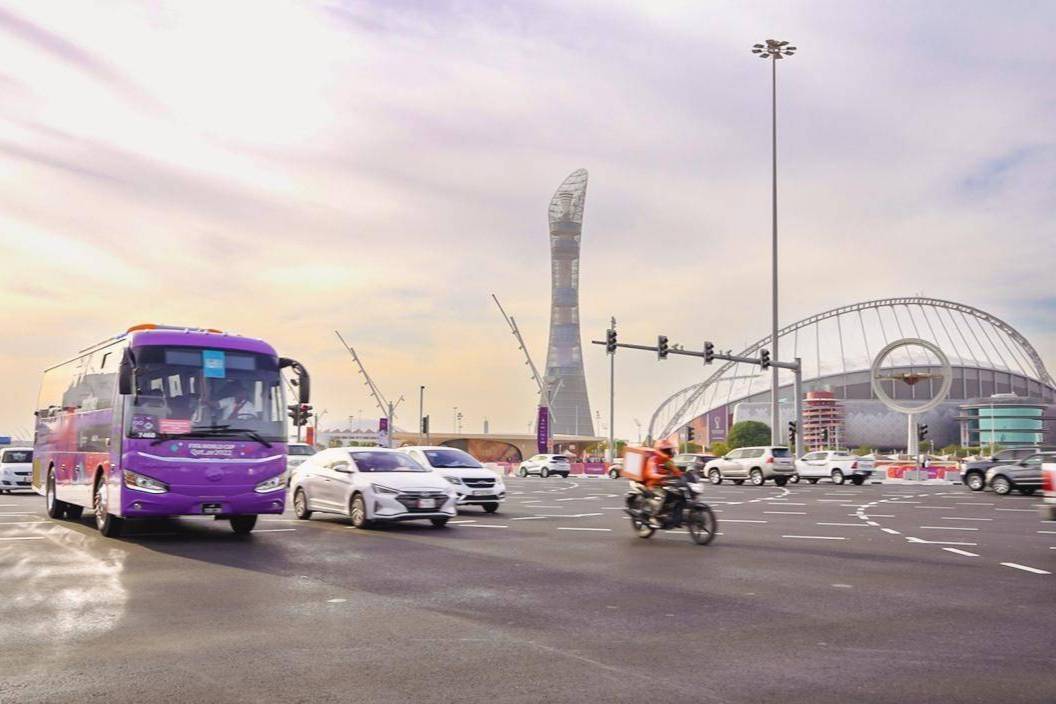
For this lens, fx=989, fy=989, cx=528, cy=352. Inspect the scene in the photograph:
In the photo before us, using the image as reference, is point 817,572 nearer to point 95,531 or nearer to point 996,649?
point 996,649

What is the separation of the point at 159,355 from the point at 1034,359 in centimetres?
14357

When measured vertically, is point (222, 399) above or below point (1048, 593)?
above

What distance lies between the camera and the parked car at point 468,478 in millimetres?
22375

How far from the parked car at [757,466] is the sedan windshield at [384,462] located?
2768 centimetres

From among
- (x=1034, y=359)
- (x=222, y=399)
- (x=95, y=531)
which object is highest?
(x=1034, y=359)

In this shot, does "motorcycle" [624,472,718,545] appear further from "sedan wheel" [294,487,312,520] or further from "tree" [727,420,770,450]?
"tree" [727,420,770,450]

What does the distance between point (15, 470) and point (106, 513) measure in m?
18.6

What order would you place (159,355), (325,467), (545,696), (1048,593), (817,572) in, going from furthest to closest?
(325,467)
(159,355)
(817,572)
(1048,593)
(545,696)

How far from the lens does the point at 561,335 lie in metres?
139

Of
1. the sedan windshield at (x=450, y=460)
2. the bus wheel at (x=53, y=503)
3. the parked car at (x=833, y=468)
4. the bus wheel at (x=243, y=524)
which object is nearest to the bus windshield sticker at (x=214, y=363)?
the bus wheel at (x=243, y=524)

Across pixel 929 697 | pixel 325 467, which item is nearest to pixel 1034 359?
pixel 325 467

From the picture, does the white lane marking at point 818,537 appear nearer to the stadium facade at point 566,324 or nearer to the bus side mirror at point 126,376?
the bus side mirror at point 126,376

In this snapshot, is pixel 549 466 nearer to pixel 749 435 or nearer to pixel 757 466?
pixel 757 466

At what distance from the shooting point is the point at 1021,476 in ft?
111
